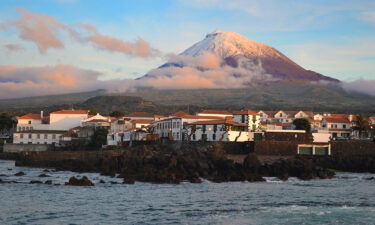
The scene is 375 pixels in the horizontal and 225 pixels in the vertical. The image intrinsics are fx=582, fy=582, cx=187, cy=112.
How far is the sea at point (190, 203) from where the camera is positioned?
27.4 m

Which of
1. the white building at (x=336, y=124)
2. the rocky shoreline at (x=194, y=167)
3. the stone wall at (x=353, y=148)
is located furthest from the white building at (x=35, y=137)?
the stone wall at (x=353, y=148)

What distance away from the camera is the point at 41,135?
95.8 meters

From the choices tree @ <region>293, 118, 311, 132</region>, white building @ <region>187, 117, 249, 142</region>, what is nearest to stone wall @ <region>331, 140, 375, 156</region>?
white building @ <region>187, 117, 249, 142</region>

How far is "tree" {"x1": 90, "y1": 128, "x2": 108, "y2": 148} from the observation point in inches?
3425

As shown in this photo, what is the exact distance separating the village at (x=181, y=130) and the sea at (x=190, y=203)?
23579 millimetres

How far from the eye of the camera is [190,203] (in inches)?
1292

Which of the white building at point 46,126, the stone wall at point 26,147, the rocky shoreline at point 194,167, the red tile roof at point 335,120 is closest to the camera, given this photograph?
the rocky shoreline at point 194,167

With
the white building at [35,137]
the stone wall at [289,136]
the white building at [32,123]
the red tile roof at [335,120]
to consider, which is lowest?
the white building at [35,137]

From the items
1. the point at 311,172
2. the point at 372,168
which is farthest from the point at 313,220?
the point at 372,168

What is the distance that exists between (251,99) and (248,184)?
6009 inches

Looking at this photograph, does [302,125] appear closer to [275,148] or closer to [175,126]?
[175,126]

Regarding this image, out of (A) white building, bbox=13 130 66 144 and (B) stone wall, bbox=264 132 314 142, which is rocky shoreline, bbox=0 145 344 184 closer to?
(B) stone wall, bbox=264 132 314 142

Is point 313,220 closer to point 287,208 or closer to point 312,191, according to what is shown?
point 287,208

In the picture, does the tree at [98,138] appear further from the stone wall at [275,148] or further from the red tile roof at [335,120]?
the red tile roof at [335,120]
